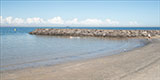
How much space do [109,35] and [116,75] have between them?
34.1 meters

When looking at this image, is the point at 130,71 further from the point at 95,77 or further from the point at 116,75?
the point at 95,77

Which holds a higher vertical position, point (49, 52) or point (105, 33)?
point (105, 33)

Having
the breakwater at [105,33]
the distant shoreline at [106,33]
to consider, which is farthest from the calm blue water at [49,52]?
the breakwater at [105,33]

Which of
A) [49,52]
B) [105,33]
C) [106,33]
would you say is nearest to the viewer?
[49,52]

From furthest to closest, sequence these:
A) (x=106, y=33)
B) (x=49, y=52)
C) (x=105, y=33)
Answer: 1. (x=105, y=33)
2. (x=106, y=33)
3. (x=49, y=52)

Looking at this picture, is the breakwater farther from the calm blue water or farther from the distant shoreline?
the calm blue water

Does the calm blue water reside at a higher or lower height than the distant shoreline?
lower

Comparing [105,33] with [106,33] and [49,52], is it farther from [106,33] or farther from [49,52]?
[49,52]

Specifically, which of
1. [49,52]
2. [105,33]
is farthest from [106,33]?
[49,52]

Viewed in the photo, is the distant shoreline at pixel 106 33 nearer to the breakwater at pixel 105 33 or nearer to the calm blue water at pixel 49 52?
the breakwater at pixel 105 33

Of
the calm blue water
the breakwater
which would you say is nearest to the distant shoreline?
the breakwater

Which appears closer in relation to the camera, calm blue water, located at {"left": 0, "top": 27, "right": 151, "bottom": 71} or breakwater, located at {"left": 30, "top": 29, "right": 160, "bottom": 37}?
calm blue water, located at {"left": 0, "top": 27, "right": 151, "bottom": 71}

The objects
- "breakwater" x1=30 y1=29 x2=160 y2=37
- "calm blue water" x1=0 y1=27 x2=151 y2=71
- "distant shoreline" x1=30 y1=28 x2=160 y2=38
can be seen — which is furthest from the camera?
"breakwater" x1=30 y1=29 x2=160 y2=37

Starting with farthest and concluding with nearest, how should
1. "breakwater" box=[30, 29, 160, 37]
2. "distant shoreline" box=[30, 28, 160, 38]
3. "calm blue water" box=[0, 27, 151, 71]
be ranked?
"breakwater" box=[30, 29, 160, 37], "distant shoreline" box=[30, 28, 160, 38], "calm blue water" box=[0, 27, 151, 71]
